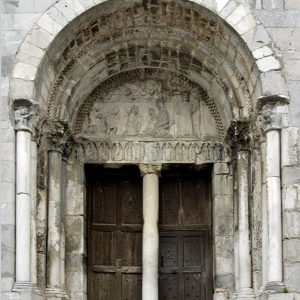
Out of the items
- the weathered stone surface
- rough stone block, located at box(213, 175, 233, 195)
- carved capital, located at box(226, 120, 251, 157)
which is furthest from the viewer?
rough stone block, located at box(213, 175, 233, 195)

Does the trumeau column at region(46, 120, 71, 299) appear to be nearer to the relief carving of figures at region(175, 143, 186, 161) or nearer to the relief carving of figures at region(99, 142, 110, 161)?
the relief carving of figures at region(99, 142, 110, 161)

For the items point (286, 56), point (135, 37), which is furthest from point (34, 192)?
point (286, 56)

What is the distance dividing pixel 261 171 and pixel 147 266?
253cm

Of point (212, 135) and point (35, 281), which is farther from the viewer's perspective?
point (212, 135)

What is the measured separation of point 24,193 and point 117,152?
2.43 metres

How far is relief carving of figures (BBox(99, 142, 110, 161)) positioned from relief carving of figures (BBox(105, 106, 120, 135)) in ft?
0.95

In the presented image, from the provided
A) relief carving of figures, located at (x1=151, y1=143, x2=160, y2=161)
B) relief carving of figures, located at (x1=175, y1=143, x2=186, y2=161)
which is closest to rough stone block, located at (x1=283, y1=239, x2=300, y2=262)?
relief carving of figures, located at (x1=175, y1=143, x2=186, y2=161)

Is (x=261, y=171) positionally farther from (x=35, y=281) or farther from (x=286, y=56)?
(x=35, y=281)

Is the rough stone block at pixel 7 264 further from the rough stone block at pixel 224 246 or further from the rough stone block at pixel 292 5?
the rough stone block at pixel 292 5

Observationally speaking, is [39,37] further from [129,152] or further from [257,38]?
[257,38]

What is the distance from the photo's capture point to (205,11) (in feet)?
39.4

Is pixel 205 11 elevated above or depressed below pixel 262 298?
above

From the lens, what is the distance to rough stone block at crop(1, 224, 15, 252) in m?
11.1

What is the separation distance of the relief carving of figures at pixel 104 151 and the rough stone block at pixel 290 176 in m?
3.34
